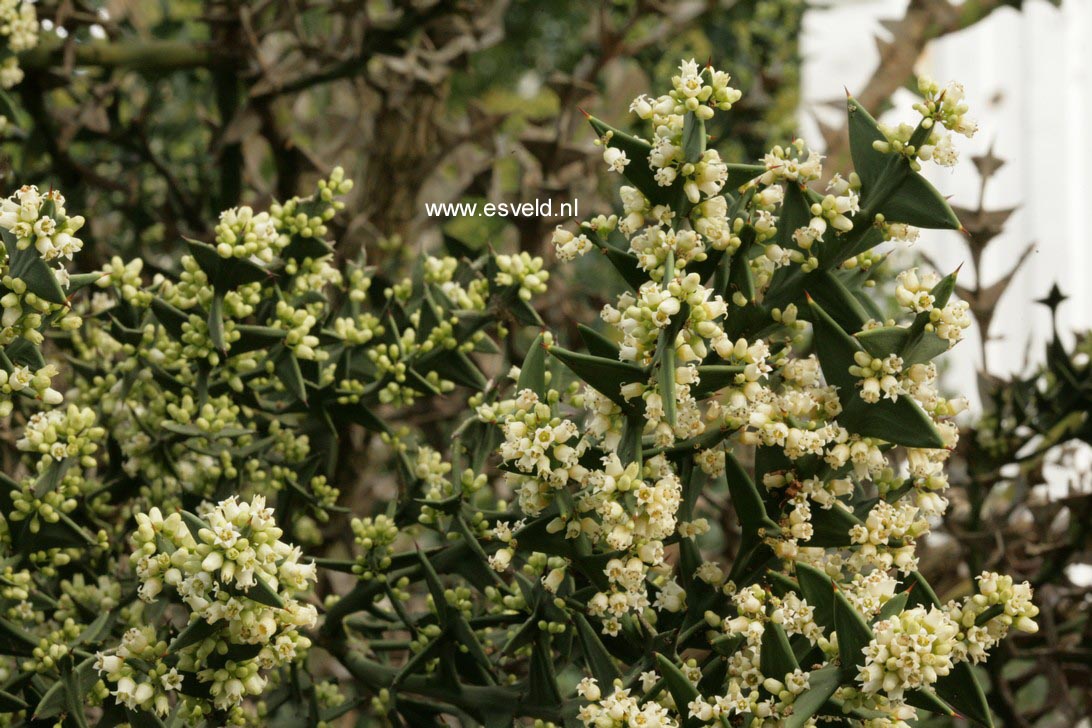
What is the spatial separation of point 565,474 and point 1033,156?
154 centimetres

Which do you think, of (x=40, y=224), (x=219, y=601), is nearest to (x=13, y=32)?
(x=40, y=224)

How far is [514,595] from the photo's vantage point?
0.57 meters

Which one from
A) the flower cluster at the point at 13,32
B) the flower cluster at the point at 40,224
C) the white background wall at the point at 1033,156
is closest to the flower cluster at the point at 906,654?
the flower cluster at the point at 40,224

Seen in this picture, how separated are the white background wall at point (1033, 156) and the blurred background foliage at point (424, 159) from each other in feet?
2.22

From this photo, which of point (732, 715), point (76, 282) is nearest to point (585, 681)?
point (732, 715)

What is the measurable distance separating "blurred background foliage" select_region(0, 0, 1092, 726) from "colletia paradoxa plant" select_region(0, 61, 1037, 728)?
8.1 inches

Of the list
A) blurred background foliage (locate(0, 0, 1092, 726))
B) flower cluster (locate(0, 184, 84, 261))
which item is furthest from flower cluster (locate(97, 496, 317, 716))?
blurred background foliage (locate(0, 0, 1092, 726))

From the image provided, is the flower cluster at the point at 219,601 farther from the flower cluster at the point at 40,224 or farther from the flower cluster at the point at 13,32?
the flower cluster at the point at 13,32

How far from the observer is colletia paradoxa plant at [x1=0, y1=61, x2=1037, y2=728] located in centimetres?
45

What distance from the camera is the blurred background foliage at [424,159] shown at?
0.87 metres

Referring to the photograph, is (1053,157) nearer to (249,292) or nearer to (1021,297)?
(1021,297)

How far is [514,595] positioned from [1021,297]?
1465 millimetres

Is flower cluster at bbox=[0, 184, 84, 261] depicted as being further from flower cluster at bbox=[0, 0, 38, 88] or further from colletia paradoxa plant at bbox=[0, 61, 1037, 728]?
flower cluster at bbox=[0, 0, 38, 88]

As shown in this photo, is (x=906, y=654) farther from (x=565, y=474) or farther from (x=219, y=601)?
(x=219, y=601)
